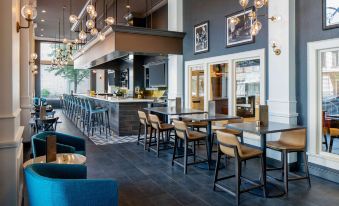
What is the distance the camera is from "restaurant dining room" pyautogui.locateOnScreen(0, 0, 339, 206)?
264 cm

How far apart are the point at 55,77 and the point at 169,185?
15471 mm

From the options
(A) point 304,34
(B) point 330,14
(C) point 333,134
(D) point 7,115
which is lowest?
(C) point 333,134


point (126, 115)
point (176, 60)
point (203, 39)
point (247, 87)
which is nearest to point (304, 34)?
point (247, 87)

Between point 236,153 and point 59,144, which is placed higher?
point 59,144

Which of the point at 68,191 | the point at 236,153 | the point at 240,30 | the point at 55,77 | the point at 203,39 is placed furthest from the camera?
the point at 55,77

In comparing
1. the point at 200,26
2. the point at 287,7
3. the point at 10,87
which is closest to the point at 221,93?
the point at 200,26

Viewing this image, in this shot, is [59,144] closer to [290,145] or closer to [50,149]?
[50,149]

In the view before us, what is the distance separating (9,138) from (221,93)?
4.95 meters

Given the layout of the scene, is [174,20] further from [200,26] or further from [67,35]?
[67,35]

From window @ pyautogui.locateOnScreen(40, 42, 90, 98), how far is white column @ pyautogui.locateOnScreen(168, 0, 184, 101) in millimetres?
10928

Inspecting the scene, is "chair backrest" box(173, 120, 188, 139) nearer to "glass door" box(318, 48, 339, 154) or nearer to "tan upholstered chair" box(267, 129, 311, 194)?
"tan upholstered chair" box(267, 129, 311, 194)

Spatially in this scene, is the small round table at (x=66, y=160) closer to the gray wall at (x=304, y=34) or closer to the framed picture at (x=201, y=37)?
the gray wall at (x=304, y=34)

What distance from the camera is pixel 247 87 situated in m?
5.90

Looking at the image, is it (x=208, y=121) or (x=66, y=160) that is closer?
(x=66, y=160)
